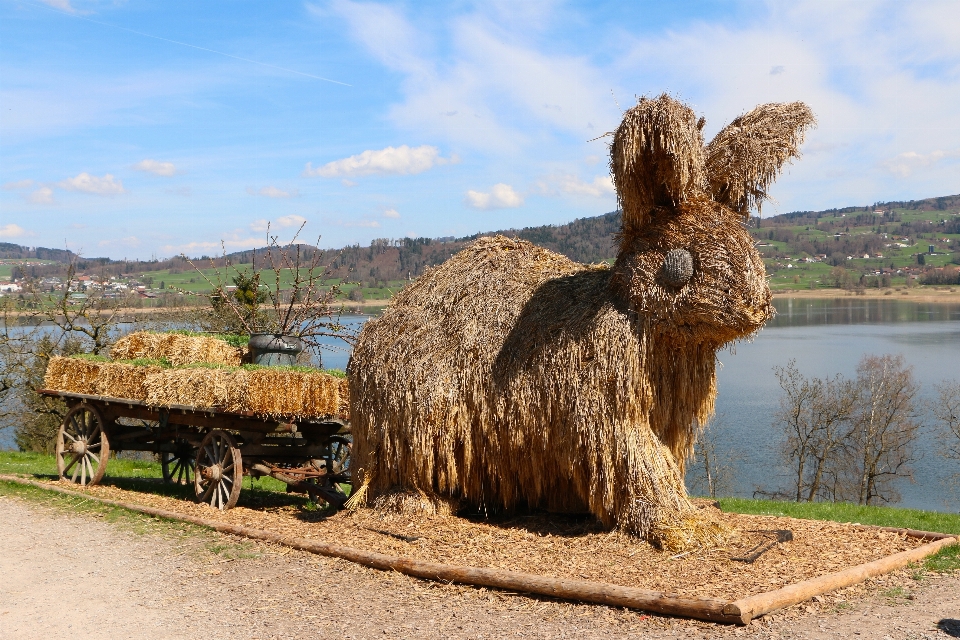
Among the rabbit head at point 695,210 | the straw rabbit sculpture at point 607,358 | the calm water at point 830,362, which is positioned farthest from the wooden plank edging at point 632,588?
the calm water at point 830,362

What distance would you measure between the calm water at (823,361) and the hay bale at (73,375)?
141 inches

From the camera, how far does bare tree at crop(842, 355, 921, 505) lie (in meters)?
28.3

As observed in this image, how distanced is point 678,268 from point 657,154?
1.04 m

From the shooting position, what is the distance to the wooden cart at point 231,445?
10062 millimetres

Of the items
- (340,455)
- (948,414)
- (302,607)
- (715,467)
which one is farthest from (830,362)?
(302,607)

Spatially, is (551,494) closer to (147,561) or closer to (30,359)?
(147,561)

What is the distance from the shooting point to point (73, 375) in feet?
39.4

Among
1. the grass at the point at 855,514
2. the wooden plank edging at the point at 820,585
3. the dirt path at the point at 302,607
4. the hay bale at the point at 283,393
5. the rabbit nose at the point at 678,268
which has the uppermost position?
the rabbit nose at the point at 678,268

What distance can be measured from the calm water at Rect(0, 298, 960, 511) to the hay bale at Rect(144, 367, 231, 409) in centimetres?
215

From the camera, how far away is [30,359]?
2711 cm

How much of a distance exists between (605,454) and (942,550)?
10.8 ft

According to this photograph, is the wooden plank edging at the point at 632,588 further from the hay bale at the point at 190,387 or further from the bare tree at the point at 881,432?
the bare tree at the point at 881,432

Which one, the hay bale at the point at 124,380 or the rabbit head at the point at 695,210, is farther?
the hay bale at the point at 124,380

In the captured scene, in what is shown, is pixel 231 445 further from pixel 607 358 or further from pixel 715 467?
pixel 715 467
